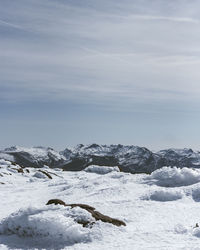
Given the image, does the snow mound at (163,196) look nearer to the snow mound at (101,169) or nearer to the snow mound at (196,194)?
the snow mound at (196,194)

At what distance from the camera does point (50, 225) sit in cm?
1006

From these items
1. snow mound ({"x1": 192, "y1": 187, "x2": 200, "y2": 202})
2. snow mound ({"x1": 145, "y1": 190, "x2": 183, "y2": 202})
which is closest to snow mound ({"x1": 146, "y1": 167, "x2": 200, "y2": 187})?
snow mound ({"x1": 192, "y1": 187, "x2": 200, "y2": 202})

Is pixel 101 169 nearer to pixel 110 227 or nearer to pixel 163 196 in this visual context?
pixel 163 196

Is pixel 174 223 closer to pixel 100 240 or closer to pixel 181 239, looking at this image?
pixel 181 239

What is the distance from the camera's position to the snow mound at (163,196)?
16.7 meters

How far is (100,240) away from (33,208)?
290 cm

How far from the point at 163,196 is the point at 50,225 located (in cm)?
846

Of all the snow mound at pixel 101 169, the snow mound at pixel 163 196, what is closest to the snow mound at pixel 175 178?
the snow mound at pixel 163 196

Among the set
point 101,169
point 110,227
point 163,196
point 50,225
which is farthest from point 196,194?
point 101,169

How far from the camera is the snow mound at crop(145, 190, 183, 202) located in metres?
16.7

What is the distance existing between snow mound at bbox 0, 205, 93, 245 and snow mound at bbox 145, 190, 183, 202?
22.1 ft

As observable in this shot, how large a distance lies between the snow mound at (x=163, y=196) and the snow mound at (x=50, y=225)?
22.1ft

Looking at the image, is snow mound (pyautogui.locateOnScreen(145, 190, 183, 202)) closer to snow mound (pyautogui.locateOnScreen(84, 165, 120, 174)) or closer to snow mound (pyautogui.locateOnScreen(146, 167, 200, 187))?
snow mound (pyautogui.locateOnScreen(146, 167, 200, 187))

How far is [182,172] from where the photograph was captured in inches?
906
